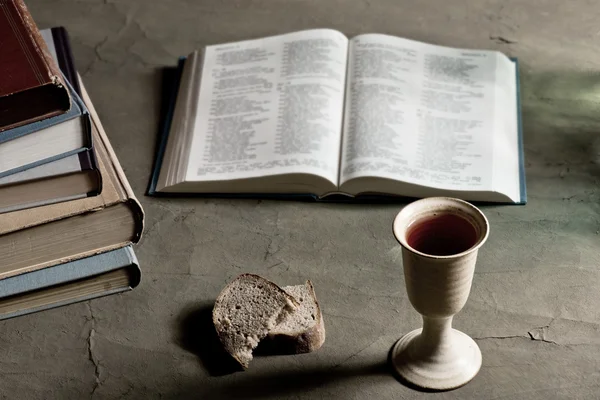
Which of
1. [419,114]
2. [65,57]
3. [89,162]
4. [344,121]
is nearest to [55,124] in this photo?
[89,162]

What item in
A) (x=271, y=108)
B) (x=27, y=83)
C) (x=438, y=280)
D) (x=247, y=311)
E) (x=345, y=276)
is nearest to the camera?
(x=438, y=280)

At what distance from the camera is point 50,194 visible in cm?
133

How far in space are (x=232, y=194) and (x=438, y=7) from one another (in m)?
0.75

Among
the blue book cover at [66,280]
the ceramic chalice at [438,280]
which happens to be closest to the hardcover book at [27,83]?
the blue book cover at [66,280]

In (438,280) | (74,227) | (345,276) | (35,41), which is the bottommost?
(345,276)

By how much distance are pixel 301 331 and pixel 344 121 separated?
50cm

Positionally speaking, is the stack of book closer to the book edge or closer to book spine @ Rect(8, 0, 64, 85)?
book spine @ Rect(8, 0, 64, 85)

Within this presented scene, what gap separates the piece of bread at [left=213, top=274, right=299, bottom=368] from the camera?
1.32 m

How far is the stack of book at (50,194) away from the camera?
127 centimetres

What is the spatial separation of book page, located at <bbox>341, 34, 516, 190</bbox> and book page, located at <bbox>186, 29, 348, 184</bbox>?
4 centimetres

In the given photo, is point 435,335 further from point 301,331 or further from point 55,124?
point 55,124

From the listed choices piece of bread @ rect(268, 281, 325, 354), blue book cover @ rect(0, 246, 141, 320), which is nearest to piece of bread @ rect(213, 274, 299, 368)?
piece of bread @ rect(268, 281, 325, 354)

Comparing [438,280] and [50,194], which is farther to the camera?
[50,194]

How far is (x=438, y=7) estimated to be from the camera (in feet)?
6.65
